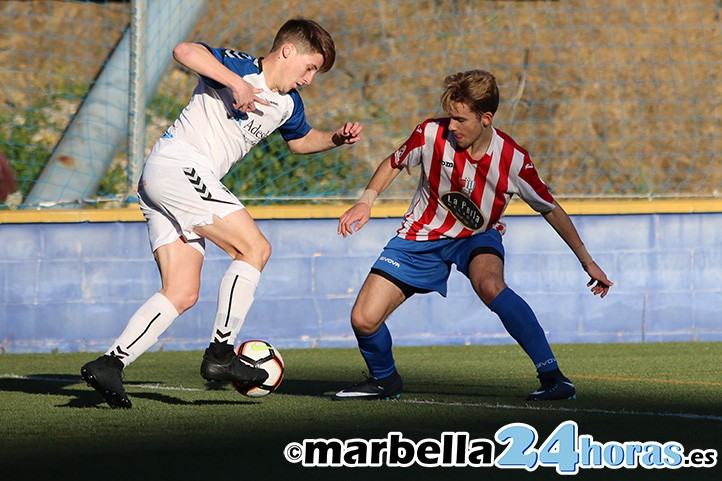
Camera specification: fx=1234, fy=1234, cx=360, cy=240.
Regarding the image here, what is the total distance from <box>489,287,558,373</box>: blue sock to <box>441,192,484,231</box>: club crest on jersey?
1.34ft

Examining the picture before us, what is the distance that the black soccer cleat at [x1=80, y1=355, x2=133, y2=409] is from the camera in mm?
5094

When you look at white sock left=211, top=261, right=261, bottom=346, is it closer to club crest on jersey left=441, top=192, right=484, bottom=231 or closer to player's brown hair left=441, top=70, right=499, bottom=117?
club crest on jersey left=441, top=192, right=484, bottom=231

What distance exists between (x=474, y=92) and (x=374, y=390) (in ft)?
4.77

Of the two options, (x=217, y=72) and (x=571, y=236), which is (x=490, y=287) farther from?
(x=217, y=72)

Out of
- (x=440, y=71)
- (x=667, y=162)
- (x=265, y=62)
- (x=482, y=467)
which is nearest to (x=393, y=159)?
(x=265, y=62)

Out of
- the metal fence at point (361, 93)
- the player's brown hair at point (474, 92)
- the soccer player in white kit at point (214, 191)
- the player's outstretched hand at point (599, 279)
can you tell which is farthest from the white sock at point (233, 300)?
the metal fence at point (361, 93)

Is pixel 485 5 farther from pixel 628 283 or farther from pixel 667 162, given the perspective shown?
pixel 628 283

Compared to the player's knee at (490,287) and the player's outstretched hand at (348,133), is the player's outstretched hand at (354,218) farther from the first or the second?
the player's knee at (490,287)

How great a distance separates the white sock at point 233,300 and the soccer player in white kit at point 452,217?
0.62m

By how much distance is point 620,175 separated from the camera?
11711 mm

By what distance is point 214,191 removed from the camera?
5344 millimetres

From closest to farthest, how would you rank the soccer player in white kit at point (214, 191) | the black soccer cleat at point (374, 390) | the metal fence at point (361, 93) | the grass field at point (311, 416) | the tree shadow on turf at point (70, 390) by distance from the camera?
1. the grass field at point (311, 416)
2. the soccer player in white kit at point (214, 191)
3. the tree shadow on turf at point (70, 390)
4. the black soccer cleat at point (374, 390)
5. the metal fence at point (361, 93)

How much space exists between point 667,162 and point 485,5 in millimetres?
3437

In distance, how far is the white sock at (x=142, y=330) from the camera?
17.3 ft
